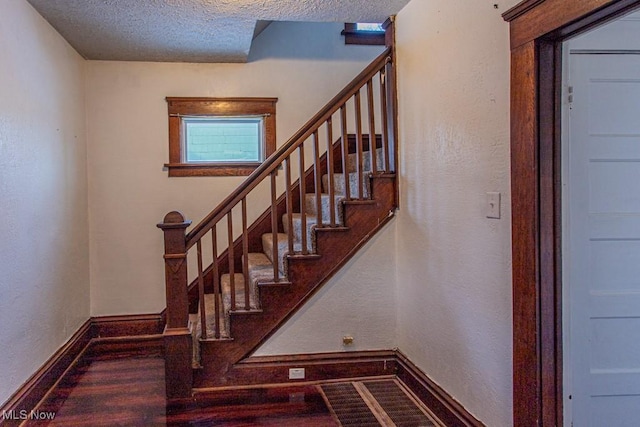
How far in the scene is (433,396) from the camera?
105 inches

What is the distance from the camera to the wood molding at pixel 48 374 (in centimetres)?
248

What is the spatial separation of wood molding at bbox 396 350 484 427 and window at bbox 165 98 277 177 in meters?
2.01

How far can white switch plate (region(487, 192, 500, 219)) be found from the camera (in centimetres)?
207

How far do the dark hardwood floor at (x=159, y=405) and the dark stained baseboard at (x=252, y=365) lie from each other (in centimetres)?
9

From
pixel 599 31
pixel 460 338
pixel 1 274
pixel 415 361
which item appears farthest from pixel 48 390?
pixel 599 31

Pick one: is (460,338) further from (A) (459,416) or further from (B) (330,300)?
(B) (330,300)

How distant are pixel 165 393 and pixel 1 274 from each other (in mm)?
1151

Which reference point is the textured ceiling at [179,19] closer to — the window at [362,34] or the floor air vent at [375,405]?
the window at [362,34]

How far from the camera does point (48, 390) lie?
2893 millimetres

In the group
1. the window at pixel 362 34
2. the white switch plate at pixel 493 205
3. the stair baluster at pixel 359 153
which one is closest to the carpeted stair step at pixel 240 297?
the stair baluster at pixel 359 153

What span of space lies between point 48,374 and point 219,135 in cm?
217

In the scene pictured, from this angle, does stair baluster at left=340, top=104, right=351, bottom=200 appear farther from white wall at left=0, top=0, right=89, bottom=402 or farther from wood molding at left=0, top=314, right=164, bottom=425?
wood molding at left=0, top=314, right=164, bottom=425

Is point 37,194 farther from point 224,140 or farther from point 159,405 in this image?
point 224,140

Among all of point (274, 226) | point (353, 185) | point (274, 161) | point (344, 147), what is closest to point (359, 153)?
point (344, 147)
